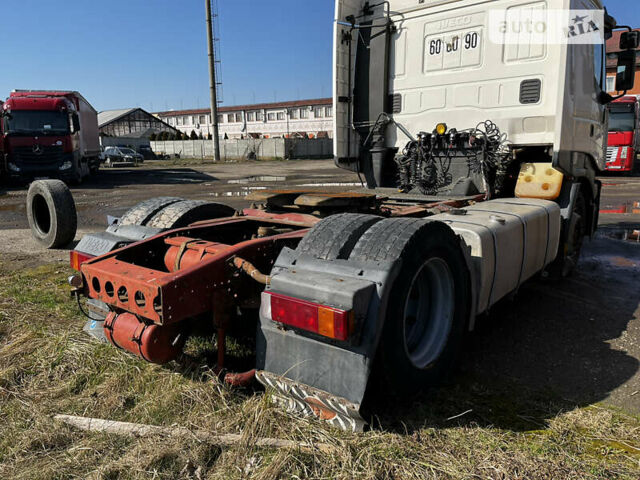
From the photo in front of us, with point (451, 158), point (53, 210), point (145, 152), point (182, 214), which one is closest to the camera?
point (182, 214)

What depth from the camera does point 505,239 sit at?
138 inches

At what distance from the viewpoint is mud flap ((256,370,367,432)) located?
233 centimetres

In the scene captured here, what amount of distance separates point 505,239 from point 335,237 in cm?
148

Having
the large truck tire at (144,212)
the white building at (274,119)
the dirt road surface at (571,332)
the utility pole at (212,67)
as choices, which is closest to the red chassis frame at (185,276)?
the large truck tire at (144,212)

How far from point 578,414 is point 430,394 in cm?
80

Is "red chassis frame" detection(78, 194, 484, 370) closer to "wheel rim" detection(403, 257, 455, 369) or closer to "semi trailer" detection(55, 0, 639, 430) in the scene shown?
"semi trailer" detection(55, 0, 639, 430)

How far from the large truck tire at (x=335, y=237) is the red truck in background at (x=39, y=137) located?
18056 millimetres

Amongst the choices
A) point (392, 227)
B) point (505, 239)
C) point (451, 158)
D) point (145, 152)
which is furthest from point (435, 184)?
point (145, 152)

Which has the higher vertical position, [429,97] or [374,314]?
[429,97]

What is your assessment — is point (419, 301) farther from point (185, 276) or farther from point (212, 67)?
point (212, 67)

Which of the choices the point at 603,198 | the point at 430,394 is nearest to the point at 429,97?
the point at 430,394

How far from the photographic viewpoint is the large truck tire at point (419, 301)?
246cm

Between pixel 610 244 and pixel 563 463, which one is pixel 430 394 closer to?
pixel 563 463

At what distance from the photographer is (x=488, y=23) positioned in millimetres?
5105
